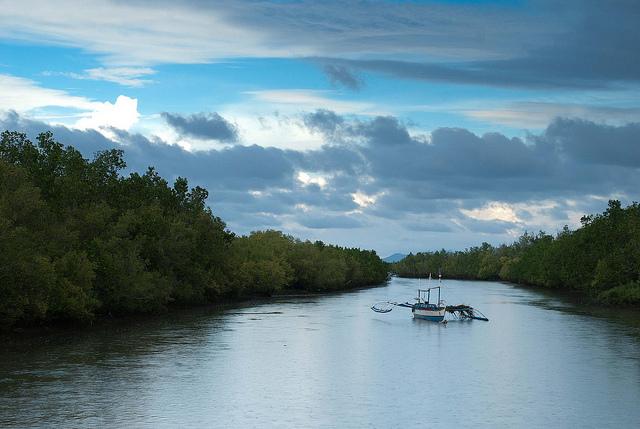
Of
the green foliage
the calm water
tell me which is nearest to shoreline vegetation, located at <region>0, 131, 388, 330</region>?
the calm water

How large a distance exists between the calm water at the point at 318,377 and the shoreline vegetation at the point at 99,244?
164 inches

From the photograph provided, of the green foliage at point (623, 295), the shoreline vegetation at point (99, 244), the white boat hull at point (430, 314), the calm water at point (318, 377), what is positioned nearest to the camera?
the calm water at point (318, 377)

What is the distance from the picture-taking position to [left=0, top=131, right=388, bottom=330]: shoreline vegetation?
67562mm

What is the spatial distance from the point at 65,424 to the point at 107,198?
7769cm

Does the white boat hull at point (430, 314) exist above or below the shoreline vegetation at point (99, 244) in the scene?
below

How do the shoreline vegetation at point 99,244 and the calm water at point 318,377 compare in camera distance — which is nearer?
the calm water at point 318,377

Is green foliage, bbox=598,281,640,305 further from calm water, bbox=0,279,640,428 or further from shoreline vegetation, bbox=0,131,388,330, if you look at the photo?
shoreline vegetation, bbox=0,131,388,330

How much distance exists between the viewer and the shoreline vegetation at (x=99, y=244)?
67562 millimetres

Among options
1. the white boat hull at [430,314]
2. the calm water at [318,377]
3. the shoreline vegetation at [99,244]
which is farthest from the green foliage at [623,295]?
the shoreline vegetation at [99,244]

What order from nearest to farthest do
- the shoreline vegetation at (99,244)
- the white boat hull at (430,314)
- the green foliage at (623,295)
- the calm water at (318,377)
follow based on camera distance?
the calm water at (318,377) → the shoreline vegetation at (99,244) → the white boat hull at (430,314) → the green foliage at (623,295)

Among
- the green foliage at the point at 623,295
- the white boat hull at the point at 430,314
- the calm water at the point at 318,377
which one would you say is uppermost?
the green foliage at the point at 623,295

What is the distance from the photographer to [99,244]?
89875 mm

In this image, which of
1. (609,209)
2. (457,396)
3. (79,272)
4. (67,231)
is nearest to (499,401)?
(457,396)

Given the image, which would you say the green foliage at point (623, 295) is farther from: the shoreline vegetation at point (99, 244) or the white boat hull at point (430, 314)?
the shoreline vegetation at point (99, 244)
